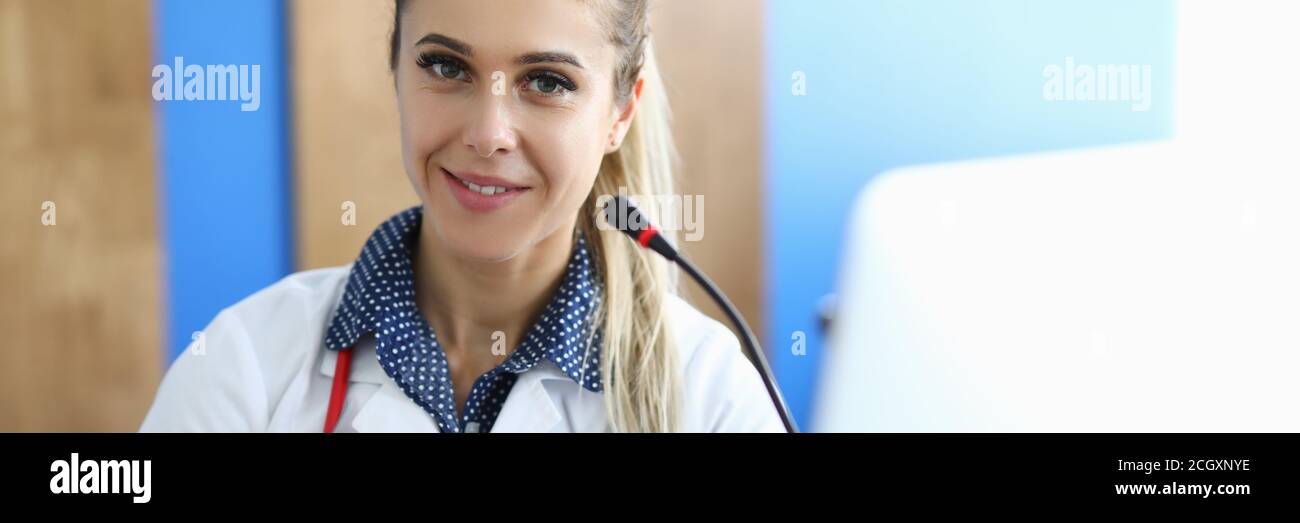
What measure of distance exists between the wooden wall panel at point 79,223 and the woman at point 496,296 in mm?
303

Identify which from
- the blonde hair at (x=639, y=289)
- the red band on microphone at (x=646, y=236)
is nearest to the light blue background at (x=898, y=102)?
the blonde hair at (x=639, y=289)

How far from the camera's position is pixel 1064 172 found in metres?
0.80

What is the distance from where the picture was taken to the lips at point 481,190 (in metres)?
0.71

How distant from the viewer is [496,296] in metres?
0.80

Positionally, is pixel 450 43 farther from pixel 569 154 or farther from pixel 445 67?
pixel 569 154

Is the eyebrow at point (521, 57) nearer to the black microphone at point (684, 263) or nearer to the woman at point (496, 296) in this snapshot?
the woman at point (496, 296)

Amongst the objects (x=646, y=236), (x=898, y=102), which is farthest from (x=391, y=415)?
(x=898, y=102)

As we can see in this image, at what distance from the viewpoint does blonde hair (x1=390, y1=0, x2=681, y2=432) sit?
76 centimetres

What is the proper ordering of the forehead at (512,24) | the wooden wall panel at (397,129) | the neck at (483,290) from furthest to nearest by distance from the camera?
the wooden wall panel at (397,129)
the neck at (483,290)
the forehead at (512,24)

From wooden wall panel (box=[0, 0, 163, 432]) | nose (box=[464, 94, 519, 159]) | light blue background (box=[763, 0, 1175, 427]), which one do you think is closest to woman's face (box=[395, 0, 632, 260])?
nose (box=[464, 94, 519, 159])

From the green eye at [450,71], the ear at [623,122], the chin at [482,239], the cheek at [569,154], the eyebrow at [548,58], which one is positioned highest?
the eyebrow at [548,58]

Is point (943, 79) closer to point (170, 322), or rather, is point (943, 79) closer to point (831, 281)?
point (831, 281)
